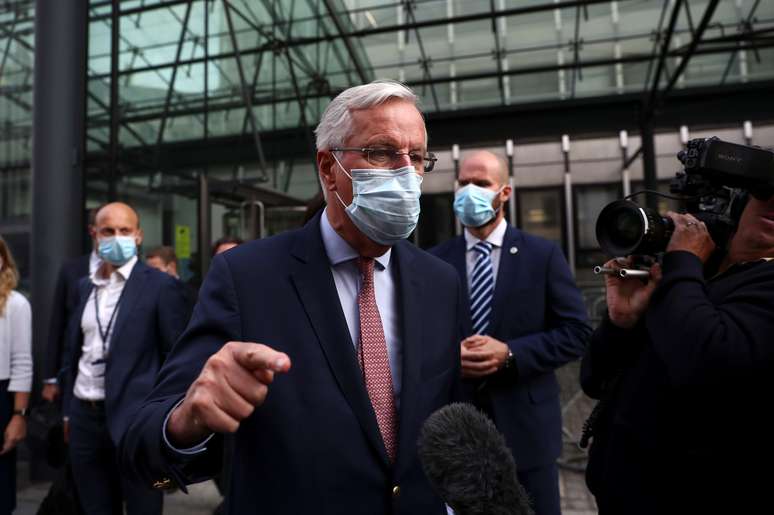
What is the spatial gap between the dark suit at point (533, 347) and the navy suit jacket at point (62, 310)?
8.02 feet

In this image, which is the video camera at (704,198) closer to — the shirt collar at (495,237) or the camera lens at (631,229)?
the camera lens at (631,229)

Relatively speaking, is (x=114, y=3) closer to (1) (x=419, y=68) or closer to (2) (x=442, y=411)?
→ (1) (x=419, y=68)

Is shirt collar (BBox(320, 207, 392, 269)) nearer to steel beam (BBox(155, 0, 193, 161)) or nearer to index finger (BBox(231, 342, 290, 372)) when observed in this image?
index finger (BBox(231, 342, 290, 372))

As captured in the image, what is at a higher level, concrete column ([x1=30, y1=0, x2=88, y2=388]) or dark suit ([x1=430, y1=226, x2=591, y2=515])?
concrete column ([x1=30, y1=0, x2=88, y2=388])

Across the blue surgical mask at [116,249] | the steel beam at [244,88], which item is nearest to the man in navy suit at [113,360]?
the blue surgical mask at [116,249]

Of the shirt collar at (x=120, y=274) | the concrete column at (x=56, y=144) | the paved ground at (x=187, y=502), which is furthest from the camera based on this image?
the concrete column at (x=56, y=144)

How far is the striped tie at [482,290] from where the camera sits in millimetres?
2252

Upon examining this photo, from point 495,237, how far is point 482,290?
10.3 inches

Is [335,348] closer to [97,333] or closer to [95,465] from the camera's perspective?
[97,333]

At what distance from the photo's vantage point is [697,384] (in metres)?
1.11

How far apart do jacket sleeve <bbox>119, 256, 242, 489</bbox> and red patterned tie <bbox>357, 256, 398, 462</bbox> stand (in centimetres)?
29

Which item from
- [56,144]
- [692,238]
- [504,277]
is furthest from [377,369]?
[56,144]

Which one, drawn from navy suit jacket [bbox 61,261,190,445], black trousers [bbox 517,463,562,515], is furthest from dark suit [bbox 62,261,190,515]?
black trousers [bbox 517,463,562,515]

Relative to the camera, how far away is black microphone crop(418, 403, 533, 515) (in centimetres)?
84
